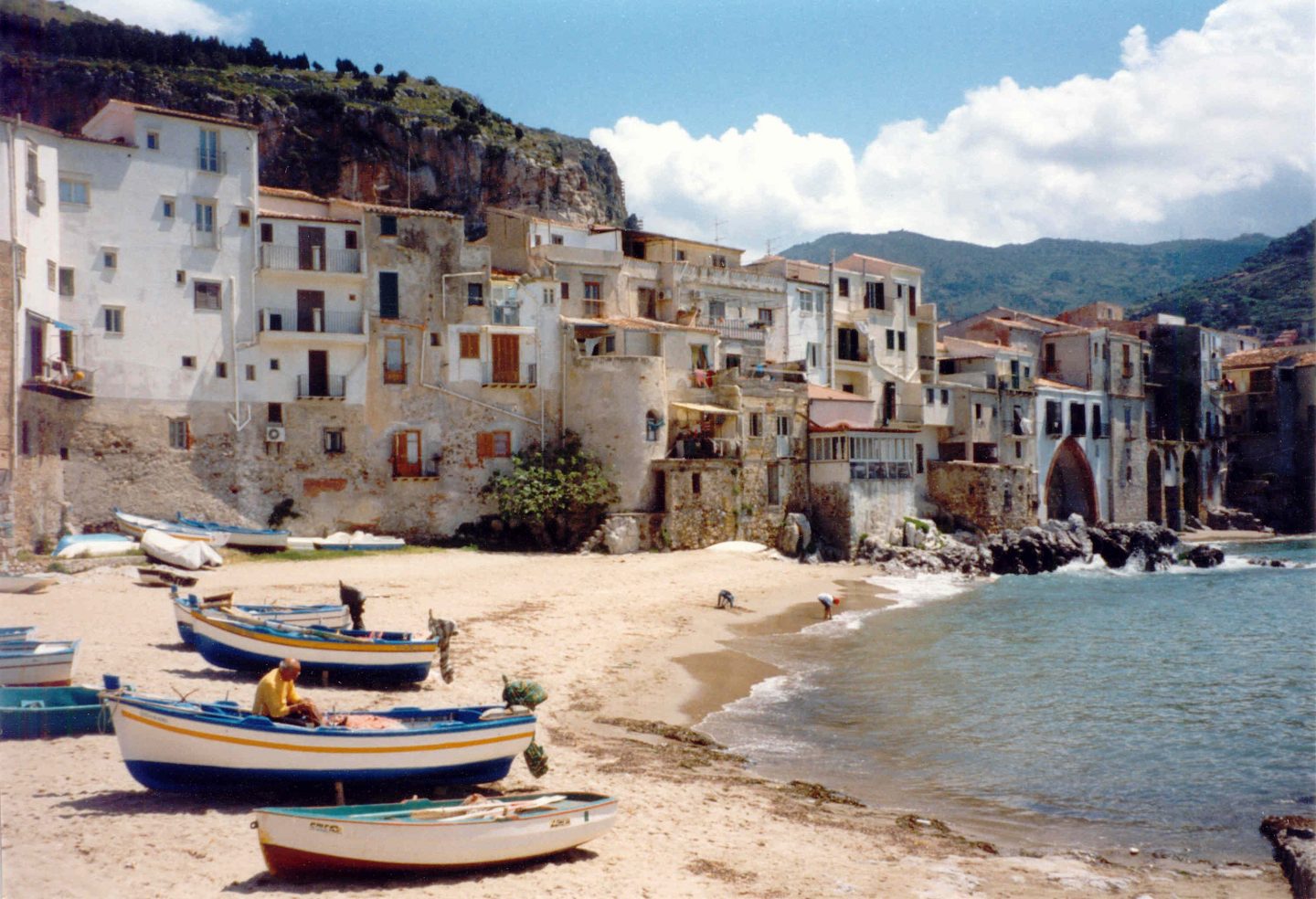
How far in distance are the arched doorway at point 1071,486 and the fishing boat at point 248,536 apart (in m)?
48.0

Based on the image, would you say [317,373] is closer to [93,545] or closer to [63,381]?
[63,381]

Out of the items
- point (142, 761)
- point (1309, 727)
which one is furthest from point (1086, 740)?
point (142, 761)

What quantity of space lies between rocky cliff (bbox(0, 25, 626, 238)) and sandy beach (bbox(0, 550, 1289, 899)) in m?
50.4

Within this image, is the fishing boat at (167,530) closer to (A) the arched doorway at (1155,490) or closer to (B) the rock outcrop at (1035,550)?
(B) the rock outcrop at (1035,550)

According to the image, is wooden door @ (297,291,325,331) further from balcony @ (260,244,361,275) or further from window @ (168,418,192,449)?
window @ (168,418,192,449)

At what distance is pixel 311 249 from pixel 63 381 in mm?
10102

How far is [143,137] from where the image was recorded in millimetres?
35906

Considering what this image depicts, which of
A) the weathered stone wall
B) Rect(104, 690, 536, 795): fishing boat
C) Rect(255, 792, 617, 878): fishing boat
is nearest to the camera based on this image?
Rect(255, 792, 617, 878): fishing boat

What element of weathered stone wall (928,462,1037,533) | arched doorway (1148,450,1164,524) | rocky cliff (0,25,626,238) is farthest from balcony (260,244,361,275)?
arched doorway (1148,450,1164,524)

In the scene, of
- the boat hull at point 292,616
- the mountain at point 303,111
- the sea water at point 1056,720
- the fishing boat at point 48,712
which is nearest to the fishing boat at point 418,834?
the fishing boat at point 48,712

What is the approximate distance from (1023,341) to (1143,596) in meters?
29.5

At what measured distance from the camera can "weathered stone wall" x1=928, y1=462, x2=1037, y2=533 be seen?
52.9 m

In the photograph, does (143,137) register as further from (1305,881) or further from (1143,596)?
(1143,596)

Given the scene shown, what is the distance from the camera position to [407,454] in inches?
1555
